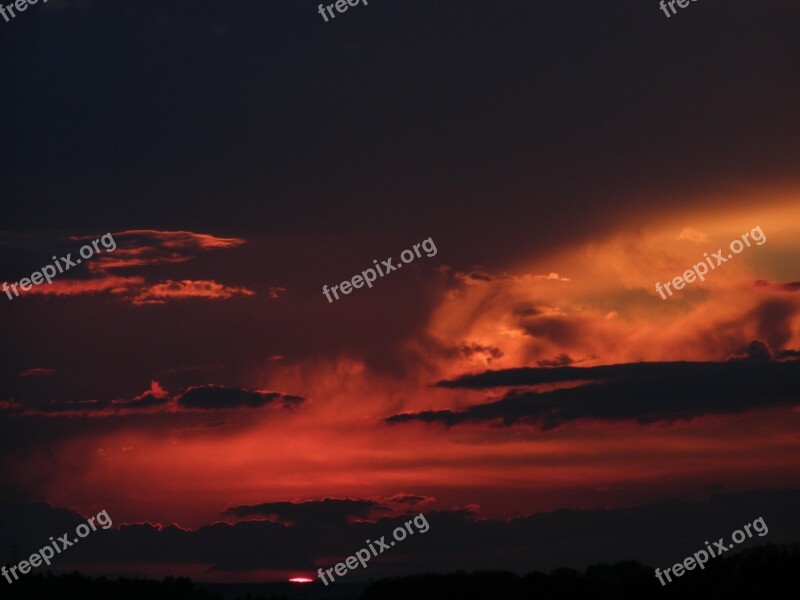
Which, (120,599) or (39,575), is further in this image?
(39,575)

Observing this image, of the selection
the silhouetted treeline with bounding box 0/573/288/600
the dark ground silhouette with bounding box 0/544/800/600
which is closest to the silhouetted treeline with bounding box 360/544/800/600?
the dark ground silhouette with bounding box 0/544/800/600

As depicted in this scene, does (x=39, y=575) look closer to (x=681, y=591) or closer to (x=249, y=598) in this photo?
(x=249, y=598)

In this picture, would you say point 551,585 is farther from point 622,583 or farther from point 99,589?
point 99,589

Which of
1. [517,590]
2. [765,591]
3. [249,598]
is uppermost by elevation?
[249,598]

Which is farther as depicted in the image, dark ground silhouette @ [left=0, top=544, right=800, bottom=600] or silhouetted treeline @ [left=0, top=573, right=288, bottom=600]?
silhouetted treeline @ [left=0, top=573, right=288, bottom=600]

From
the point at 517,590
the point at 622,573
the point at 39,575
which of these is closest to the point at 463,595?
the point at 517,590

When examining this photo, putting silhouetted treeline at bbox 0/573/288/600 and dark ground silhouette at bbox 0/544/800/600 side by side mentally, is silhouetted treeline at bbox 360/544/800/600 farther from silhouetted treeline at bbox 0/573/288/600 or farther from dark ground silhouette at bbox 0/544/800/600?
silhouetted treeline at bbox 0/573/288/600

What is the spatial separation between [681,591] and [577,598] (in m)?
6.81

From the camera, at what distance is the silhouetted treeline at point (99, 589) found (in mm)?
94375

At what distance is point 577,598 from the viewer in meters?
90.7

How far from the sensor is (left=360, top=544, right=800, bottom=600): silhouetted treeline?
8681 cm

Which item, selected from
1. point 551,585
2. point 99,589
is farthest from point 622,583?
point 99,589

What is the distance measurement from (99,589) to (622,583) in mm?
35415

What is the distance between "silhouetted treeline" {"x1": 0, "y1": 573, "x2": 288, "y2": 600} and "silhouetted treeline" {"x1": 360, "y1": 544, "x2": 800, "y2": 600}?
10846mm
